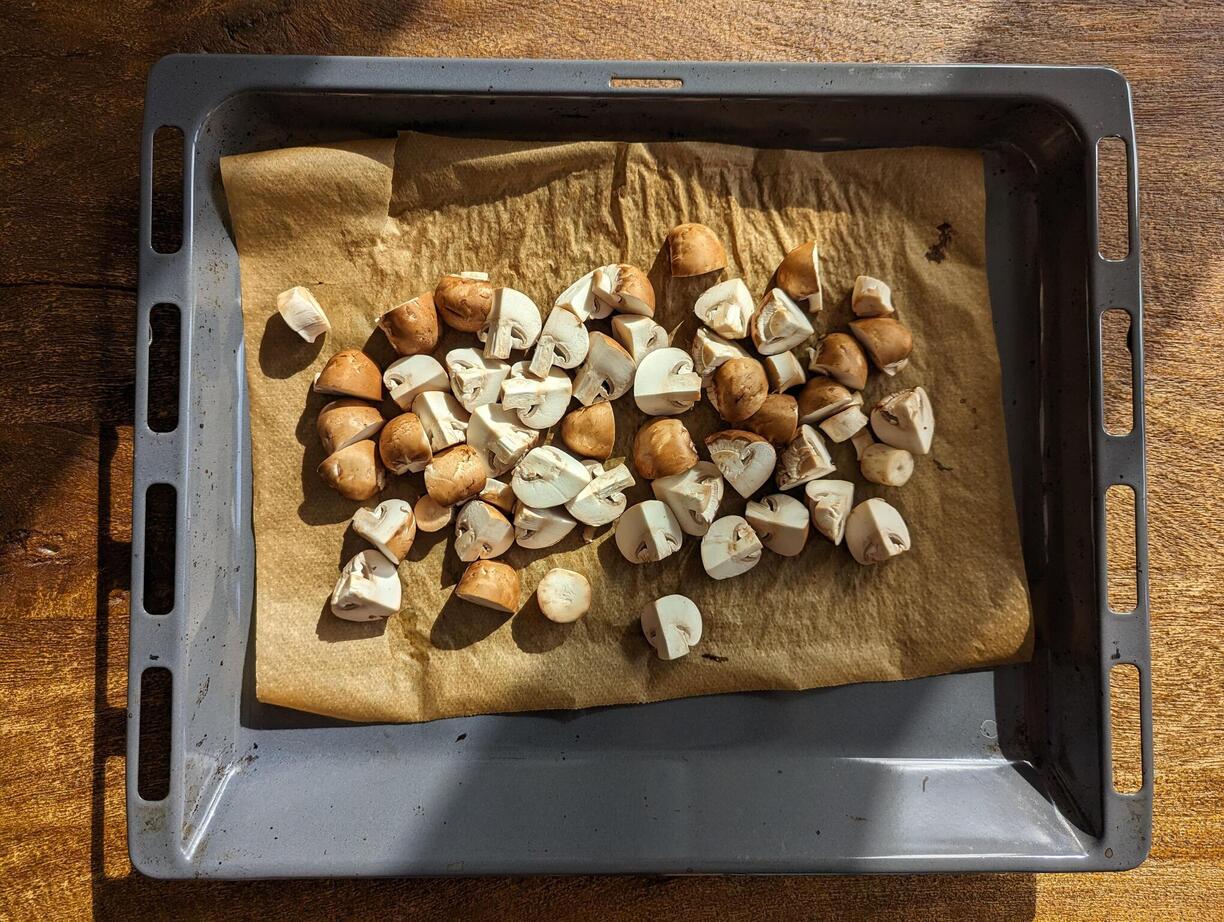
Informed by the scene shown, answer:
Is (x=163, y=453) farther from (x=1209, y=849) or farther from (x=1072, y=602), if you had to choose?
(x=1209, y=849)

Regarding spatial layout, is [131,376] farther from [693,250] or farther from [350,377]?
[693,250]

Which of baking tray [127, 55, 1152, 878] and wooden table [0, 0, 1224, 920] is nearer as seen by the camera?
baking tray [127, 55, 1152, 878]

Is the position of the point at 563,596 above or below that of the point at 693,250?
below

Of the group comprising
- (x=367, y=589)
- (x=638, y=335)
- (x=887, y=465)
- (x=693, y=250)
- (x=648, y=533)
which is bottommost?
(x=367, y=589)

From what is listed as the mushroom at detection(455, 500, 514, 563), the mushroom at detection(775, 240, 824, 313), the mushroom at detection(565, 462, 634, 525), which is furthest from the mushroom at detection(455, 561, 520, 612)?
the mushroom at detection(775, 240, 824, 313)

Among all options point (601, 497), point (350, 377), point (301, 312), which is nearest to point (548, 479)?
point (601, 497)

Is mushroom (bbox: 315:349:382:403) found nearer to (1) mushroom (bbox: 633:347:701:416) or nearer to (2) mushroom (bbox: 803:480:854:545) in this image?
(1) mushroom (bbox: 633:347:701:416)
